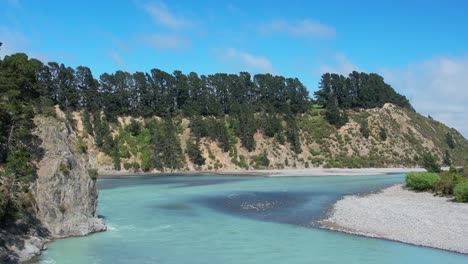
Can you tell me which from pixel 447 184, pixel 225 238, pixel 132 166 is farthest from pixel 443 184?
pixel 132 166

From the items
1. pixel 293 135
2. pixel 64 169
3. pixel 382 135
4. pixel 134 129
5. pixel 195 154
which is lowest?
pixel 64 169

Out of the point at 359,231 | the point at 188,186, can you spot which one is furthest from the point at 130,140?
the point at 359,231

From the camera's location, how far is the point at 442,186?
57938 mm

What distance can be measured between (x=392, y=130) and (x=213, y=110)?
5864cm

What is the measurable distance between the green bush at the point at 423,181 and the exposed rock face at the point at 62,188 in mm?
44762

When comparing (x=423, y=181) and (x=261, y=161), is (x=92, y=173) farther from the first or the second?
(x=261, y=161)

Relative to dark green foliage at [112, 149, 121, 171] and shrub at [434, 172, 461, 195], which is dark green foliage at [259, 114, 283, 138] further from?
shrub at [434, 172, 461, 195]

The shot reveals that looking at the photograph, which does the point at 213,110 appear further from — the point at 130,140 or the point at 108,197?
the point at 108,197

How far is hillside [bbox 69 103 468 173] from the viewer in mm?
123625

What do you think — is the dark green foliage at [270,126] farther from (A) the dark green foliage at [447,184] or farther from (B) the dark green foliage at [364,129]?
(A) the dark green foliage at [447,184]

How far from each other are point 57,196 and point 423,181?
161 ft

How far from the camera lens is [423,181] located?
2511 inches

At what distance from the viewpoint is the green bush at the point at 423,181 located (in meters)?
62.4

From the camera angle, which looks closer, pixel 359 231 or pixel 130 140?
pixel 359 231
